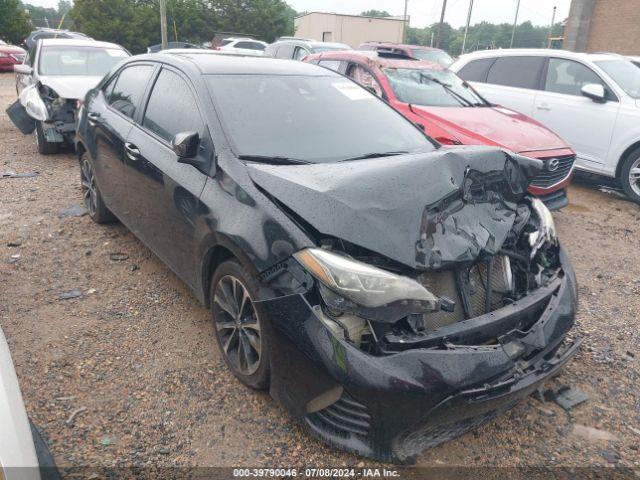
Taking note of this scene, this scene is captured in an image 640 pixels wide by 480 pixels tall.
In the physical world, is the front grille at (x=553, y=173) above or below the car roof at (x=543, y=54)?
below

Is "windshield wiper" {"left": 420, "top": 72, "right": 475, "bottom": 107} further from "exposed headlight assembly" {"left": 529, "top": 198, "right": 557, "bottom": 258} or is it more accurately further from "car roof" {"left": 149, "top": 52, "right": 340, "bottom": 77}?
"exposed headlight assembly" {"left": 529, "top": 198, "right": 557, "bottom": 258}

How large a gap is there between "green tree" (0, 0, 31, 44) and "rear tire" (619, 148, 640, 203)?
30861 millimetres

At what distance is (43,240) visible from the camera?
4.71 metres

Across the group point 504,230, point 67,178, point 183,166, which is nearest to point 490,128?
point 504,230

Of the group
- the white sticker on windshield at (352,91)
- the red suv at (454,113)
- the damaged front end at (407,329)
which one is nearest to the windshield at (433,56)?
the red suv at (454,113)

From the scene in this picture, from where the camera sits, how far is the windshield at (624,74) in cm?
675

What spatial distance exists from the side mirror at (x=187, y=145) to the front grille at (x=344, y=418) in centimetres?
157

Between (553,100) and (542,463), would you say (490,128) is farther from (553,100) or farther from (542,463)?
(542,463)

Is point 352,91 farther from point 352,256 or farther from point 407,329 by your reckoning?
point 407,329

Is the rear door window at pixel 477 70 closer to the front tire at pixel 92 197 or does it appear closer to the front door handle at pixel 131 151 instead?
the front tire at pixel 92 197

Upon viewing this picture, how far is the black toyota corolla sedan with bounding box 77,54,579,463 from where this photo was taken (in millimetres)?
2119

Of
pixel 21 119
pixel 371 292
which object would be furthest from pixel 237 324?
pixel 21 119

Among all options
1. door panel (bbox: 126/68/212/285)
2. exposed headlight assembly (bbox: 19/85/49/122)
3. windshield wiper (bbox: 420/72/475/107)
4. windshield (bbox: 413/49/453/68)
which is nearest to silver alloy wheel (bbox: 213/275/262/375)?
door panel (bbox: 126/68/212/285)

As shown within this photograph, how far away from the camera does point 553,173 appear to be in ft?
17.8
